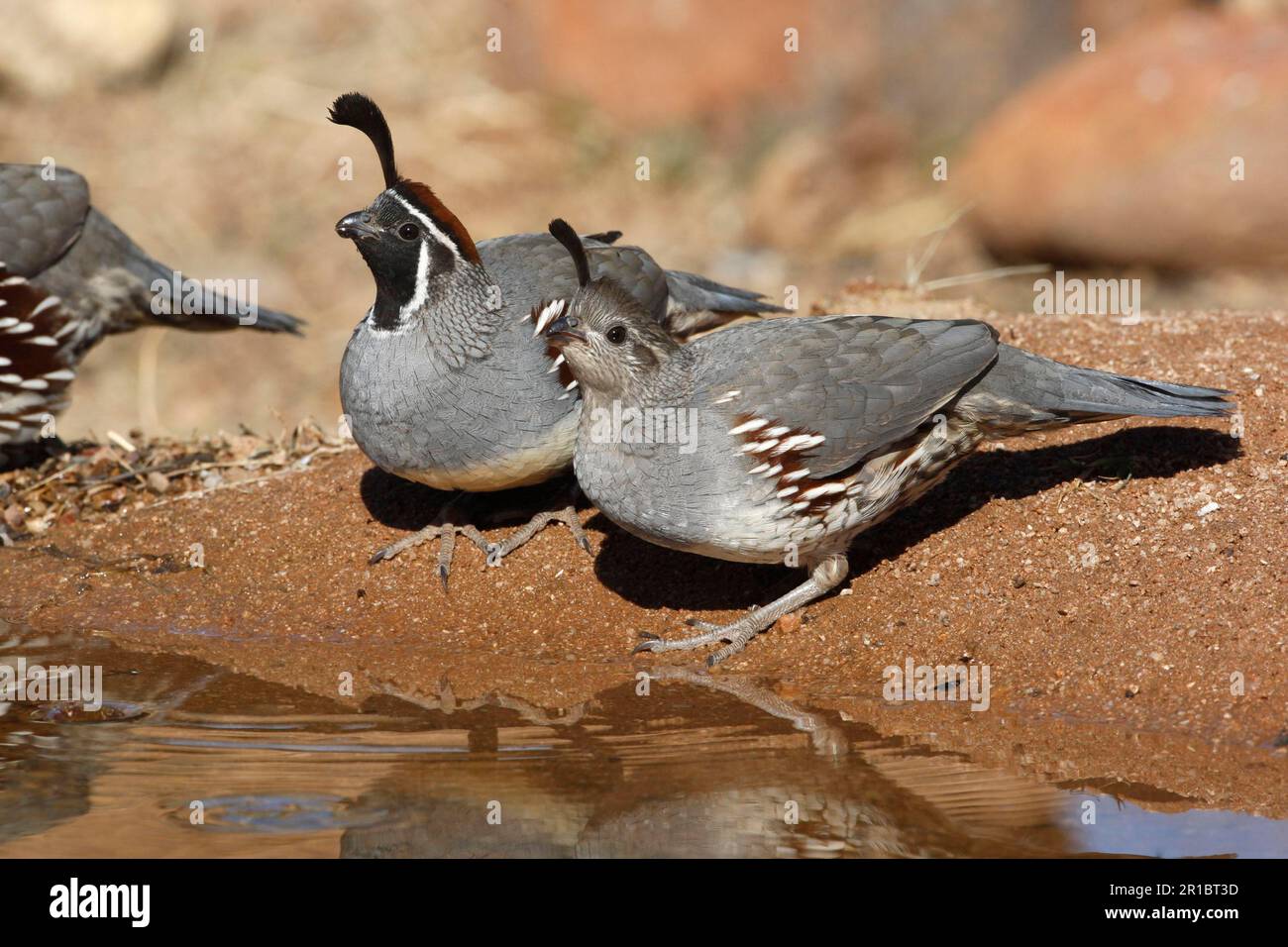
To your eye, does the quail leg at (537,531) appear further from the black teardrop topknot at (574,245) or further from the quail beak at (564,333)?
the black teardrop topknot at (574,245)

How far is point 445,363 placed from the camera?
6.06 meters

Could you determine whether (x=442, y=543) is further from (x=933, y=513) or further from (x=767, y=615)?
(x=933, y=513)

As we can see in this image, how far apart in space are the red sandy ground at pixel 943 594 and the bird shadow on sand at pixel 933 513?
0.01 metres

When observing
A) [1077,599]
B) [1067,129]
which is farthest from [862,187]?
[1077,599]

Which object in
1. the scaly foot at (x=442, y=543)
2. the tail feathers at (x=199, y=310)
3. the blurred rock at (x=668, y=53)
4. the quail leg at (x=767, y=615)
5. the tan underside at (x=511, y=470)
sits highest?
the blurred rock at (x=668, y=53)

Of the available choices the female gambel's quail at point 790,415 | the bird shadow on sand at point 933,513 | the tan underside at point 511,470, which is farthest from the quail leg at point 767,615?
the tan underside at point 511,470

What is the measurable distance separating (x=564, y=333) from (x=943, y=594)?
1.79 meters

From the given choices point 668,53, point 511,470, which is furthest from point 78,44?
point 511,470

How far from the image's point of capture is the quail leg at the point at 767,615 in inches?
223

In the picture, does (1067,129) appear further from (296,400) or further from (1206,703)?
(1206,703)

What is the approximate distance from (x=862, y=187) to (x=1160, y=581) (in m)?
8.70

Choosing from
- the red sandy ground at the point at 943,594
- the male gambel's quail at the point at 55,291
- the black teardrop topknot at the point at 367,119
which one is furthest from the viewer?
the male gambel's quail at the point at 55,291

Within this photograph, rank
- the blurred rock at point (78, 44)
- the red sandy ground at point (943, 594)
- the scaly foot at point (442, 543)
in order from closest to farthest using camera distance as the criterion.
Answer: the red sandy ground at point (943, 594) < the scaly foot at point (442, 543) < the blurred rock at point (78, 44)

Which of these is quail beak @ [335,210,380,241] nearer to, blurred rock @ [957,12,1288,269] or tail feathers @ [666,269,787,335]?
tail feathers @ [666,269,787,335]
